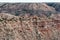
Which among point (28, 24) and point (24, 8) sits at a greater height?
point (24, 8)

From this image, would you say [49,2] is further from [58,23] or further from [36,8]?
[58,23]

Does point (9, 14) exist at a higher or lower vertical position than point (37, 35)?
higher

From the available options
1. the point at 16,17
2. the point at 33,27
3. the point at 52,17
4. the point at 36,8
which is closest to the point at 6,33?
the point at 16,17

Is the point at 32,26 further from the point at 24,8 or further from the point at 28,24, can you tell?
the point at 24,8

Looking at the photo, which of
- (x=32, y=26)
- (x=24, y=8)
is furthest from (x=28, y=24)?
(x=24, y=8)

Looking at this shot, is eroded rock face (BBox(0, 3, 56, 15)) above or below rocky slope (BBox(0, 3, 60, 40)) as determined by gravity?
above

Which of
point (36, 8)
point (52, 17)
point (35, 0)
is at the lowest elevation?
point (52, 17)

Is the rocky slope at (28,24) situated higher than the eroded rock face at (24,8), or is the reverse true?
the eroded rock face at (24,8)

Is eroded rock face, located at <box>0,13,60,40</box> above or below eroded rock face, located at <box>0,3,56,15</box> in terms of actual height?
below
